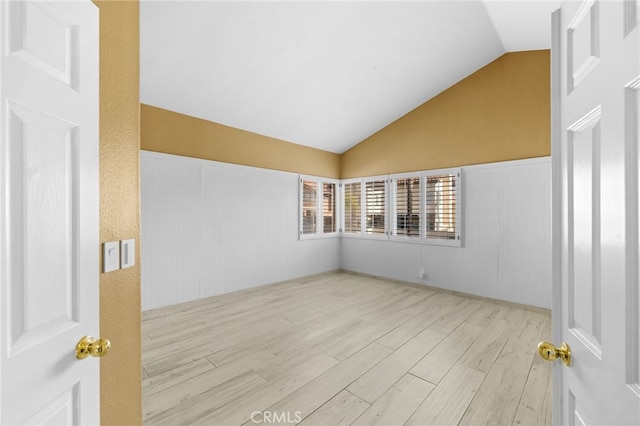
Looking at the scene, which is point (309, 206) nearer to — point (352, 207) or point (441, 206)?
point (352, 207)

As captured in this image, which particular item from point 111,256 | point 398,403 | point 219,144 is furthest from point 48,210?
point 219,144

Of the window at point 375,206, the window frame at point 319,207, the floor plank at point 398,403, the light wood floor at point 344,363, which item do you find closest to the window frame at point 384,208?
the window at point 375,206

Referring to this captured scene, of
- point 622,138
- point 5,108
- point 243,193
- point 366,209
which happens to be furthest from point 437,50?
point 5,108

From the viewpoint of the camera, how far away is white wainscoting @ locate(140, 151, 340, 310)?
3414mm

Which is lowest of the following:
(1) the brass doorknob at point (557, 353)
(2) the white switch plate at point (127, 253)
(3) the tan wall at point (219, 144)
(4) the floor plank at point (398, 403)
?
(4) the floor plank at point (398, 403)

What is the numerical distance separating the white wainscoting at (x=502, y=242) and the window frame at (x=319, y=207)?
1.74 metres

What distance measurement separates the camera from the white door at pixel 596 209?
0.56 m

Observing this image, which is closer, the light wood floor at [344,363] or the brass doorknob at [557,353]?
the brass doorknob at [557,353]

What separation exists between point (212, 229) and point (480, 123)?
4.12 metres

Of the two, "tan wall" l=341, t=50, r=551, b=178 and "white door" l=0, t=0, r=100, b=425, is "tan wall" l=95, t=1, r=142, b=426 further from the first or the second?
"tan wall" l=341, t=50, r=551, b=178

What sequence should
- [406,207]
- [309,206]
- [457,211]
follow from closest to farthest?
1. [457,211]
2. [406,207]
3. [309,206]

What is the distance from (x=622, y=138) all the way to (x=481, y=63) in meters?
4.24

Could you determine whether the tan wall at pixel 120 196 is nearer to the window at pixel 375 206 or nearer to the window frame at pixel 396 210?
the window frame at pixel 396 210

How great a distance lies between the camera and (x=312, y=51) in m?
3.15
